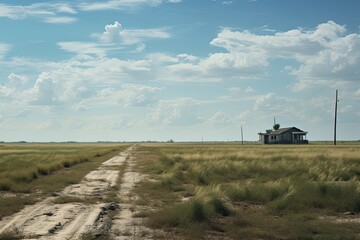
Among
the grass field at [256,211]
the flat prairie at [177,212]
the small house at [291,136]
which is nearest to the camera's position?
the flat prairie at [177,212]

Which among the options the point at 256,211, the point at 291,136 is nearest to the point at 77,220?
the point at 256,211

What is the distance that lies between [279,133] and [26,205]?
109783 mm

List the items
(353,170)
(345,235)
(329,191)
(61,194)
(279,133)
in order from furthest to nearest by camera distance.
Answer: (279,133) < (353,170) < (61,194) < (329,191) < (345,235)

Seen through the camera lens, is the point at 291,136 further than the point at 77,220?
Yes

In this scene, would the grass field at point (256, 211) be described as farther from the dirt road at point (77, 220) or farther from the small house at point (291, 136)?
the small house at point (291, 136)

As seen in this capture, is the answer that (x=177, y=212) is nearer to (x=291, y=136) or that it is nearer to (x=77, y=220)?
(x=77, y=220)

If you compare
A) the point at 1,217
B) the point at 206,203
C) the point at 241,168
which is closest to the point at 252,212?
the point at 206,203

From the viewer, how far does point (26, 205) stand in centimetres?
1495

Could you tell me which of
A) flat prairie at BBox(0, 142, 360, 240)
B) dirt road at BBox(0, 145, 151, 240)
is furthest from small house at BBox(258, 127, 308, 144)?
dirt road at BBox(0, 145, 151, 240)

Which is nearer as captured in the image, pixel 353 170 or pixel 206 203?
pixel 206 203

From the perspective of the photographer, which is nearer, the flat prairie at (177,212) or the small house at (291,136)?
the flat prairie at (177,212)

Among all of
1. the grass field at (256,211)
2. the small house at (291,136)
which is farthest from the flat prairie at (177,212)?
the small house at (291,136)

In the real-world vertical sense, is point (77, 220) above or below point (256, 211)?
above

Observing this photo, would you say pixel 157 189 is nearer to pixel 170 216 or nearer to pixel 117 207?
pixel 117 207
